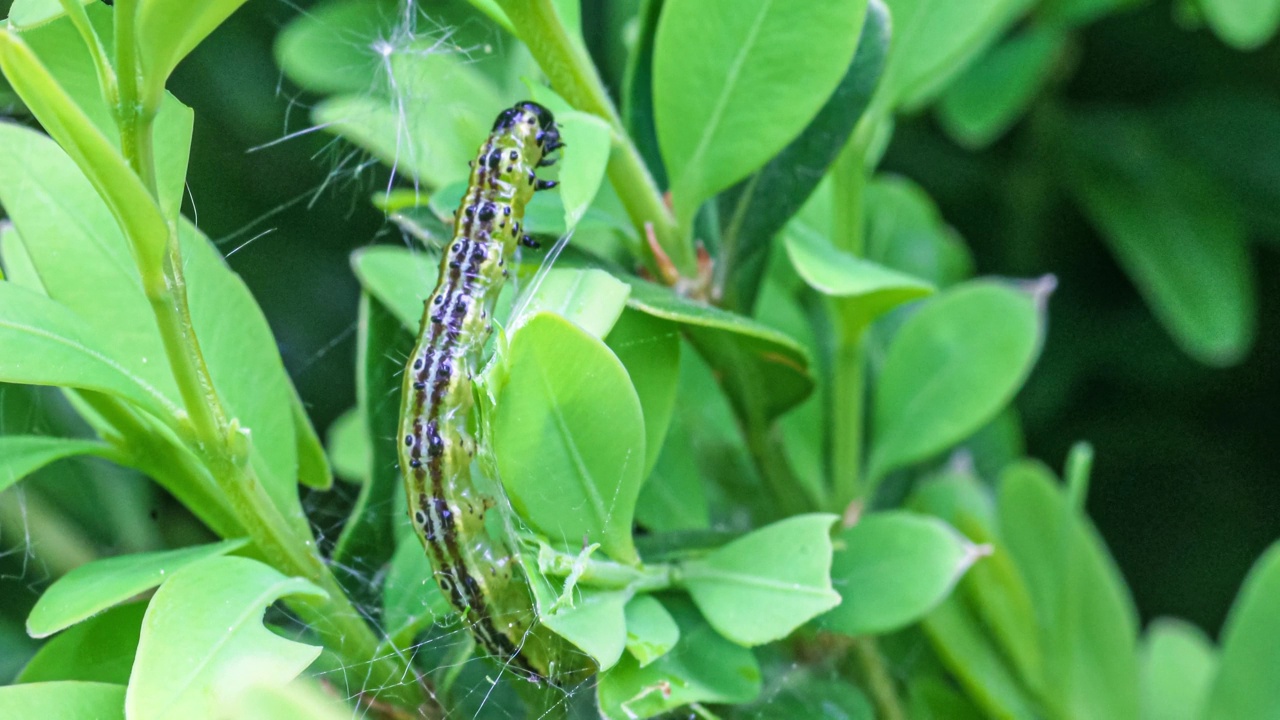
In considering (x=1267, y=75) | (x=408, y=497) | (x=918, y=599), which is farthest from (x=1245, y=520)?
(x=408, y=497)

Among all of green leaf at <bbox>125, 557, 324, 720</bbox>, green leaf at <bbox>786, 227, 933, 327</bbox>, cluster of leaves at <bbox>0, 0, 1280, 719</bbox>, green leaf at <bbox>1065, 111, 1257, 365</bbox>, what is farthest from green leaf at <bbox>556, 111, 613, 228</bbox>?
green leaf at <bbox>1065, 111, 1257, 365</bbox>

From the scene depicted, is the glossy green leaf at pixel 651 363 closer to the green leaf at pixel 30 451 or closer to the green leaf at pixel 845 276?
the green leaf at pixel 845 276

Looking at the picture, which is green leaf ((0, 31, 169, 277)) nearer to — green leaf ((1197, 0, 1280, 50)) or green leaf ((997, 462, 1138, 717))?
green leaf ((997, 462, 1138, 717))

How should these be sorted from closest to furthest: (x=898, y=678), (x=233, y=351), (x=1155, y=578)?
(x=233, y=351)
(x=898, y=678)
(x=1155, y=578)

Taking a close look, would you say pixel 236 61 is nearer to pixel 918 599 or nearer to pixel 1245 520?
pixel 918 599

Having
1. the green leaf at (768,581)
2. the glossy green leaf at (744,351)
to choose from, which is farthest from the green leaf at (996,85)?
the green leaf at (768,581)

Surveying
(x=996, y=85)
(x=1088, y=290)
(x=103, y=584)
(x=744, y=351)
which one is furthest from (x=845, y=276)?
(x=1088, y=290)
